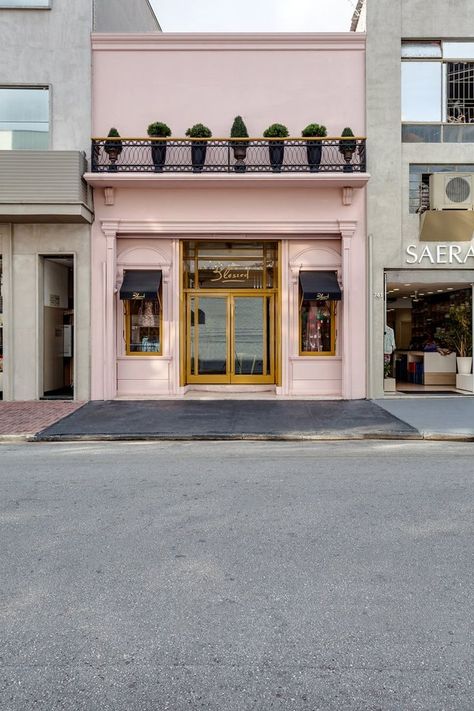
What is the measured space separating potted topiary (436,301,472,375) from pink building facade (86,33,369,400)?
3067 millimetres

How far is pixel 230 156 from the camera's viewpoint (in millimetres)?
13773

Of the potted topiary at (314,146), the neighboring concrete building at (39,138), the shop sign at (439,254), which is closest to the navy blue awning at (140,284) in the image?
the neighboring concrete building at (39,138)

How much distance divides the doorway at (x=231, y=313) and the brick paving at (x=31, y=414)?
387cm

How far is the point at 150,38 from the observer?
45.4 feet

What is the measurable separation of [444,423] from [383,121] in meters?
8.41

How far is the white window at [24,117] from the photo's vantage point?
1374 cm

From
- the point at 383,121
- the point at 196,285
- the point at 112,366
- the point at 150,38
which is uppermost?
the point at 150,38

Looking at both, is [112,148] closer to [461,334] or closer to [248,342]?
[248,342]

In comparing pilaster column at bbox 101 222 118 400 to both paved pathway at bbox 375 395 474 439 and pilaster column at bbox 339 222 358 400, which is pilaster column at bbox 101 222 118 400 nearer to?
pilaster column at bbox 339 222 358 400

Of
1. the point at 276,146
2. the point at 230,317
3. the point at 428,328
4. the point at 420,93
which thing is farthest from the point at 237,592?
the point at 428,328

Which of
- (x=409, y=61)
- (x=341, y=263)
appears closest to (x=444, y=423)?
(x=341, y=263)

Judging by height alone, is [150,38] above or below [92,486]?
above

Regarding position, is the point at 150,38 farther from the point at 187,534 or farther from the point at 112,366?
the point at 187,534

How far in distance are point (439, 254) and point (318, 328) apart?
373cm
